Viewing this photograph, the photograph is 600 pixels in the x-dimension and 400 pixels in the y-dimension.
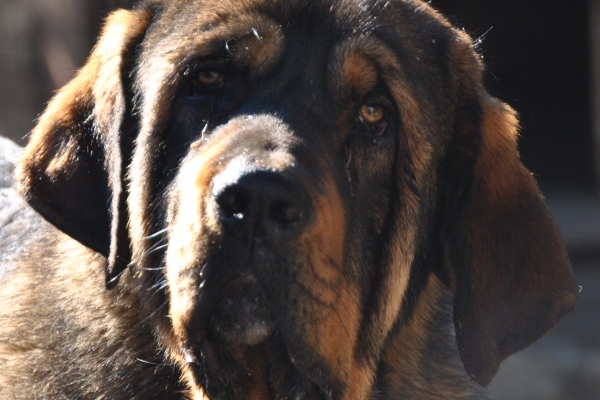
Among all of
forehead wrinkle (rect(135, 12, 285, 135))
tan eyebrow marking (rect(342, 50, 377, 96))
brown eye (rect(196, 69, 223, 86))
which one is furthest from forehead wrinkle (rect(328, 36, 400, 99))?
brown eye (rect(196, 69, 223, 86))

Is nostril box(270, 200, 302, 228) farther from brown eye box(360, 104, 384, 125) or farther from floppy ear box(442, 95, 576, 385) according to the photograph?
floppy ear box(442, 95, 576, 385)

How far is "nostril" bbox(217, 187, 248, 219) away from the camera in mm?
2342

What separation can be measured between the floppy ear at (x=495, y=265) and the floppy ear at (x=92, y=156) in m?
1.20

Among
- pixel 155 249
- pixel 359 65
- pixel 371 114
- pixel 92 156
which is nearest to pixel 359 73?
pixel 359 65

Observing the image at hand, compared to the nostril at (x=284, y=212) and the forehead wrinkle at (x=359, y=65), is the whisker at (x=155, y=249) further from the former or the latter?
the forehead wrinkle at (x=359, y=65)

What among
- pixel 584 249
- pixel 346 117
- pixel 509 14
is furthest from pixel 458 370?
pixel 509 14

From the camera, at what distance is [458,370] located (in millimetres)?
3486

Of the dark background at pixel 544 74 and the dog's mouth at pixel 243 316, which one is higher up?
the dog's mouth at pixel 243 316

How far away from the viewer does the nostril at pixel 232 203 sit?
92.2 inches

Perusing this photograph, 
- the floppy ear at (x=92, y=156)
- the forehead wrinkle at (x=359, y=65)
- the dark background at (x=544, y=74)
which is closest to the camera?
the forehead wrinkle at (x=359, y=65)

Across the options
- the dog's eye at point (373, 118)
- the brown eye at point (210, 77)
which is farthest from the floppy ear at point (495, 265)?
the brown eye at point (210, 77)

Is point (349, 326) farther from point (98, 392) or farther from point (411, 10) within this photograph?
point (411, 10)

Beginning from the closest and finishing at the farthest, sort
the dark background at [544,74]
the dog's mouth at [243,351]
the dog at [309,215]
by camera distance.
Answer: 1. the dog's mouth at [243,351]
2. the dog at [309,215]
3. the dark background at [544,74]

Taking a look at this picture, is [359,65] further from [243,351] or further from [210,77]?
[243,351]
